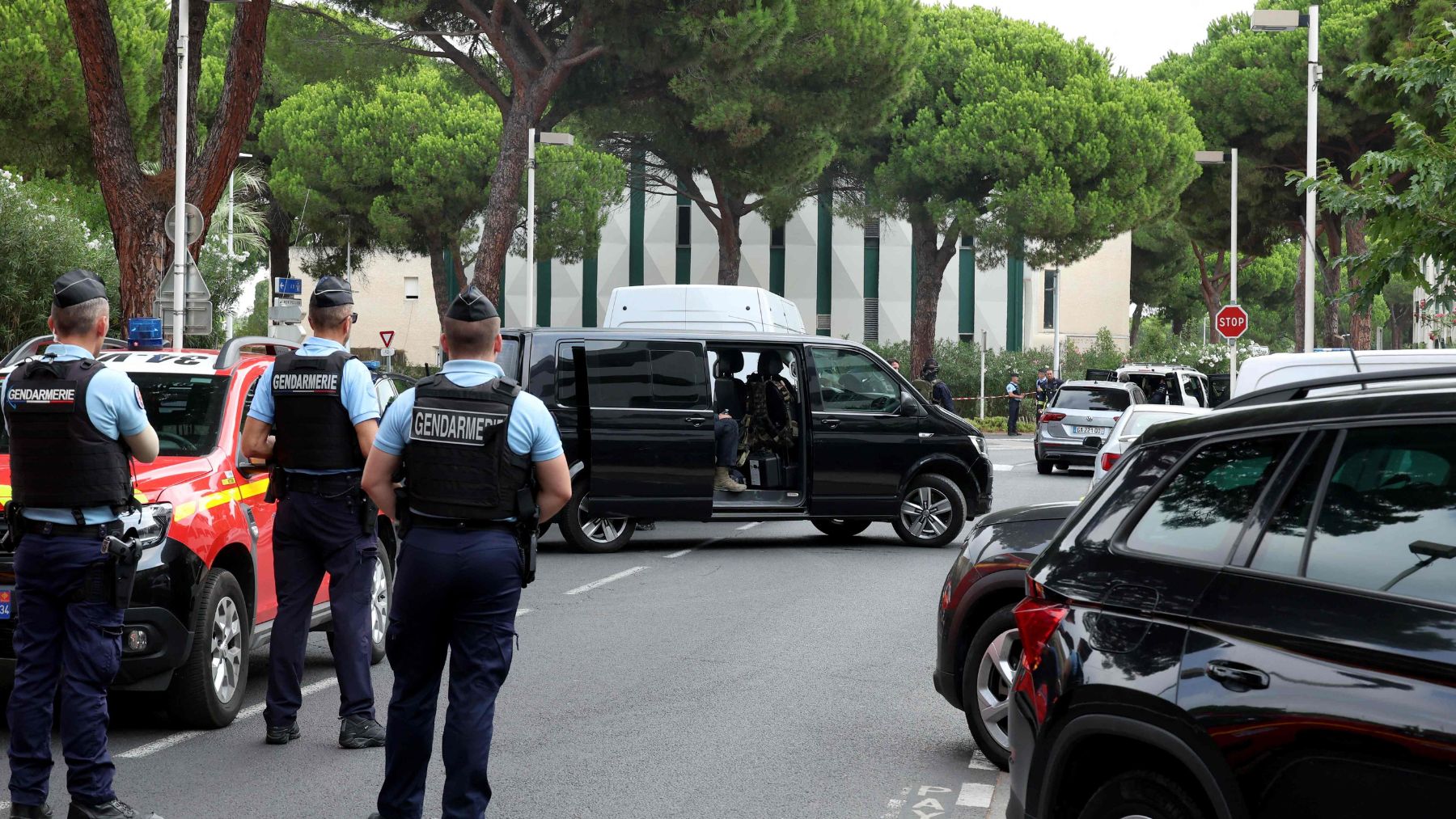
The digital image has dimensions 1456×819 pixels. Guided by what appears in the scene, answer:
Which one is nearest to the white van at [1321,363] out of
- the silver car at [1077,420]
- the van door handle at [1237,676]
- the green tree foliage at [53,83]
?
the van door handle at [1237,676]

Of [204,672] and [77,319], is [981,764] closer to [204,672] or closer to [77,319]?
[204,672]

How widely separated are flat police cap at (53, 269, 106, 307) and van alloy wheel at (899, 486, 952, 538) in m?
10.6

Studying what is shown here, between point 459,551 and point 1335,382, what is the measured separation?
2.62 meters

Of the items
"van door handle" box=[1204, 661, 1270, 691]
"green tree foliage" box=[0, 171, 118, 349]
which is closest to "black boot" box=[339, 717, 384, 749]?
"van door handle" box=[1204, 661, 1270, 691]

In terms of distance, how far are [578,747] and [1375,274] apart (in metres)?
9.09

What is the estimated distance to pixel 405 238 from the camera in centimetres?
4828

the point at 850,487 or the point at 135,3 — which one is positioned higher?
the point at 135,3

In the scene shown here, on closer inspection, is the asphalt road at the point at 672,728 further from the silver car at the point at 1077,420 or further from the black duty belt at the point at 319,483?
the silver car at the point at 1077,420

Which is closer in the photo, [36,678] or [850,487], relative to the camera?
[36,678]

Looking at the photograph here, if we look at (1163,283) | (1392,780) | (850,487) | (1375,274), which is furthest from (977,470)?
(1163,283)

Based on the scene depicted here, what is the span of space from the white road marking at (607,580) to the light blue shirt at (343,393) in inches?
221

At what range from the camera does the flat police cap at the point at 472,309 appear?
5.30m

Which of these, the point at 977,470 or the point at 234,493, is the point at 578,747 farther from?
the point at 977,470

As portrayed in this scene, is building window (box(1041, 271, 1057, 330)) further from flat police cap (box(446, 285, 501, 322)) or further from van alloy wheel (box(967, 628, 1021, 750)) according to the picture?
flat police cap (box(446, 285, 501, 322))
